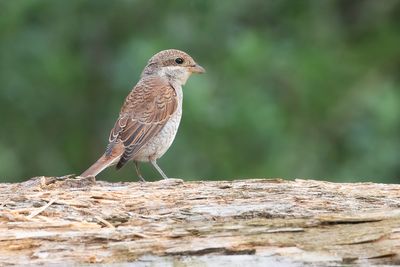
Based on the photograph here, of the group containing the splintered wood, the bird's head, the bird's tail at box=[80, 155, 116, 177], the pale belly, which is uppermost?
the bird's head

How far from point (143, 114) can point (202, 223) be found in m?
3.41

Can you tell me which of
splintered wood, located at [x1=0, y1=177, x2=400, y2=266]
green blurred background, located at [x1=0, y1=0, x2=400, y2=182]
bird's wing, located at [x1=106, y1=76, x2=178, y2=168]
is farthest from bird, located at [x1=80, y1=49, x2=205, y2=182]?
green blurred background, located at [x1=0, y1=0, x2=400, y2=182]

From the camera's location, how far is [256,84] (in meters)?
13.8

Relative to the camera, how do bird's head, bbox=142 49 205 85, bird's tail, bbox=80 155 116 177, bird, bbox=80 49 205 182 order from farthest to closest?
bird's head, bbox=142 49 205 85, bird, bbox=80 49 205 182, bird's tail, bbox=80 155 116 177

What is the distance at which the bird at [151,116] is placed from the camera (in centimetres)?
886

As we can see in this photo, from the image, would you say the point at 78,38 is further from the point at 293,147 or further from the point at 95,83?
the point at 293,147

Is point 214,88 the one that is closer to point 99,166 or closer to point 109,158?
point 109,158

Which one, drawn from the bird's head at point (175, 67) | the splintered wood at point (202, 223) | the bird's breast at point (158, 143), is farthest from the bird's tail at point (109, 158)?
the splintered wood at point (202, 223)

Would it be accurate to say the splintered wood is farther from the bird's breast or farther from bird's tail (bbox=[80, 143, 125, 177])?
the bird's breast

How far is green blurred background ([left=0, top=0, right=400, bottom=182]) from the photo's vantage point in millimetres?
13008

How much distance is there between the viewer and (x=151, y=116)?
9297 millimetres

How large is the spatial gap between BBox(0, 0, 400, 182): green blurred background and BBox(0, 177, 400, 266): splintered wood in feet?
19.0

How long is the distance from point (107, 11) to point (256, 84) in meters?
2.13

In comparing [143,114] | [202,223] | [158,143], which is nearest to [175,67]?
[143,114]
